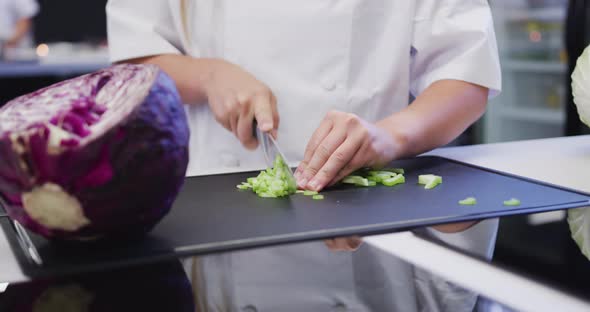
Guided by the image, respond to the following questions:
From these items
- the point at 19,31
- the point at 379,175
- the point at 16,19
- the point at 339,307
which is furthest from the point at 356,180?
the point at 16,19

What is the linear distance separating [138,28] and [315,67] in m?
0.37

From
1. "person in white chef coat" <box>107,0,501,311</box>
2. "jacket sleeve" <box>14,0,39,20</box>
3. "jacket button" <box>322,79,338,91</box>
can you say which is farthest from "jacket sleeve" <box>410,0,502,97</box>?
"jacket sleeve" <box>14,0,39,20</box>

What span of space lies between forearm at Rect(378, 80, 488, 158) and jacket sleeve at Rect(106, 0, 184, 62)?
50 centimetres

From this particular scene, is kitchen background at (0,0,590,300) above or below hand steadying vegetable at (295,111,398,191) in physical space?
below

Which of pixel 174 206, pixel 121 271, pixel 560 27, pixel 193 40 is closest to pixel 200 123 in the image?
pixel 193 40

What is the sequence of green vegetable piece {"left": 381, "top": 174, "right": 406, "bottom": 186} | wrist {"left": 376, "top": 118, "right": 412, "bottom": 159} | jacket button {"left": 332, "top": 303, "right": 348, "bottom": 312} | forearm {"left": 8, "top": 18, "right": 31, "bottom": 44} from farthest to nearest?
forearm {"left": 8, "top": 18, "right": 31, "bottom": 44} < wrist {"left": 376, "top": 118, "right": 412, "bottom": 159} < green vegetable piece {"left": 381, "top": 174, "right": 406, "bottom": 186} < jacket button {"left": 332, "top": 303, "right": 348, "bottom": 312}

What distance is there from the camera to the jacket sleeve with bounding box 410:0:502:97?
1.33 m

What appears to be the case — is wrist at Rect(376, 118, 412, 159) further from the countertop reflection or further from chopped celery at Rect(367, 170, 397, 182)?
the countertop reflection

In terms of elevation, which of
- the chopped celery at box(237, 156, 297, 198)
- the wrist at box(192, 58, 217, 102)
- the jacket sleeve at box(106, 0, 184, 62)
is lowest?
the chopped celery at box(237, 156, 297, 198)

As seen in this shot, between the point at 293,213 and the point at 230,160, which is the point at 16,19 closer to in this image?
the point at 230,160

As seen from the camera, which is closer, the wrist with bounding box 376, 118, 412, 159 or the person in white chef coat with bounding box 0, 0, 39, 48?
the wrist with bounding box 376, 118, 412, 159

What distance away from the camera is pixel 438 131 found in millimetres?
1287

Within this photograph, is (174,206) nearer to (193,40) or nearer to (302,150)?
(302,150)

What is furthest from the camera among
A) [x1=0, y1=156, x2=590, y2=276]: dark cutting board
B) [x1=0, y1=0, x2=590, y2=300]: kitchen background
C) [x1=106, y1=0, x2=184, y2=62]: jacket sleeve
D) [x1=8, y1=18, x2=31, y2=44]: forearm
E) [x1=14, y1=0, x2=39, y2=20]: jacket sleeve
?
[x1=14, y1=0, x2=39, y2=20]: jacket sleeve
